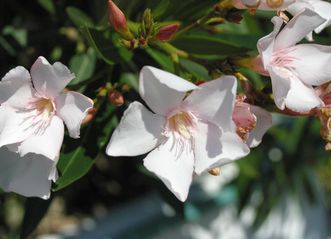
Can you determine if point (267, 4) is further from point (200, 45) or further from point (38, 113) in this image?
point (38, 113)

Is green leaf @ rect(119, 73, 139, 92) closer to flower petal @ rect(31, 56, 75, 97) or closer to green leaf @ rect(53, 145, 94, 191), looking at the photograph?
green leaf @ rect(53, 145, 94, 191)

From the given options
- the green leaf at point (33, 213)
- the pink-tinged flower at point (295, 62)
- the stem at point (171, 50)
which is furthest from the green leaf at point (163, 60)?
the green leaf at point (33, 213)

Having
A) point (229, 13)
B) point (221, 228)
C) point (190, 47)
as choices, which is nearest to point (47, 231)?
point (221, 228)

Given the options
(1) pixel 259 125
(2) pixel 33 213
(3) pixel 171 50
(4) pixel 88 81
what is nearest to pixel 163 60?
(3) pixel 171 50

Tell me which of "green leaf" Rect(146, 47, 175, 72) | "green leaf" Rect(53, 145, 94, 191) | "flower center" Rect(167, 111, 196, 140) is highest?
"flower center" Rect(167, 111, 196, 140)

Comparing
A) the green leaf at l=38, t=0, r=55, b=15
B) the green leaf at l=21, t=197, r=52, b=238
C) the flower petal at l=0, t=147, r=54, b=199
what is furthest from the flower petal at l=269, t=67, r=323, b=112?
the green leaf at l=38, t=0, r=55, b=15

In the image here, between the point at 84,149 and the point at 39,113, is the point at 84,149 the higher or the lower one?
the lower one

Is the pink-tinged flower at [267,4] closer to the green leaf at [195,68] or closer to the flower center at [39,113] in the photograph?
the green leaf at [195,68]
